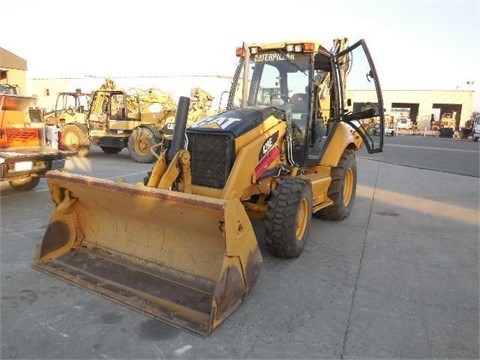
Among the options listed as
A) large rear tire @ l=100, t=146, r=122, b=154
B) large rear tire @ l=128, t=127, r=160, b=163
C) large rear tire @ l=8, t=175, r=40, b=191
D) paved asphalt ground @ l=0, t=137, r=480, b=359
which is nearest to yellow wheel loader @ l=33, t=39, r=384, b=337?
paved asphalt ground @ l=0, t=137, r=480, b=359

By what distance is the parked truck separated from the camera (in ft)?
21.5

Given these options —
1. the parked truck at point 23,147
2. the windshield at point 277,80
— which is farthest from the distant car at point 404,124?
the parked truck at point 23,147

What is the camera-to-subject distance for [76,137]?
1327 centimetres

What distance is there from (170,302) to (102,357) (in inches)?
26.8

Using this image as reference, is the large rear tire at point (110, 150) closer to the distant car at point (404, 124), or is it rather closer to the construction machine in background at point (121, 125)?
the construction machine in background at point (121, 125)

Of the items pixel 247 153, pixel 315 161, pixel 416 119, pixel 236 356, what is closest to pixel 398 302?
pixel 236 356

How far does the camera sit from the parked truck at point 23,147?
6.54 m

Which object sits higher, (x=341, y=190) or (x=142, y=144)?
(x=341, y=190)

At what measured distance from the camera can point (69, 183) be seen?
13.2 ft

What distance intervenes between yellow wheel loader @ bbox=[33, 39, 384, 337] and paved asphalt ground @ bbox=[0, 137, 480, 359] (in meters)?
0.17

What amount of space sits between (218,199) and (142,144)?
992 centimetres

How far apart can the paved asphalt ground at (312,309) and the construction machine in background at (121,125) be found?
684 cm

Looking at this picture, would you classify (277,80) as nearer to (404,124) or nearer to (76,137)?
(76,137)

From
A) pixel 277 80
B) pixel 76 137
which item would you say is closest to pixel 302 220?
pixel 277 80
